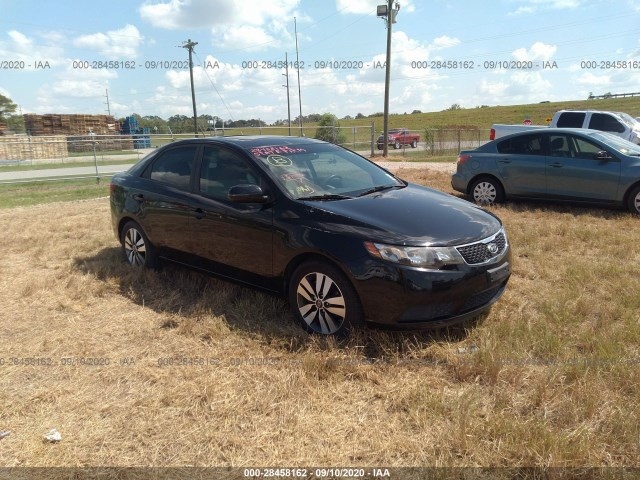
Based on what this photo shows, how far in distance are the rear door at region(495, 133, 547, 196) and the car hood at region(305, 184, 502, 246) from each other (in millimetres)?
4746

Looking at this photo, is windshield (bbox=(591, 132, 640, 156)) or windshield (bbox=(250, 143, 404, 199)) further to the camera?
windshield (bbox=(591, 132, 640, 156))

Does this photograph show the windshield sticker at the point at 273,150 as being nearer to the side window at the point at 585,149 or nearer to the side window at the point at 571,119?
the side window at the point at 585,149

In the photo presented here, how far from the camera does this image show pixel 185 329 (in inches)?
149

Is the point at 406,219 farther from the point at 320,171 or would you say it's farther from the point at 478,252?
the point at 320,171

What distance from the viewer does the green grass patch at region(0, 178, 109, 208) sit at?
1141 cm

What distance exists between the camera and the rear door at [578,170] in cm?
745

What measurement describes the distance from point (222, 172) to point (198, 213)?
1.47 ft

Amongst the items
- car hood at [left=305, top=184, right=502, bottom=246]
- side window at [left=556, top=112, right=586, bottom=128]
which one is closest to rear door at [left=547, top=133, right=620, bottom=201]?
car hood at [left=305, top=184, right=502, bottom=246]

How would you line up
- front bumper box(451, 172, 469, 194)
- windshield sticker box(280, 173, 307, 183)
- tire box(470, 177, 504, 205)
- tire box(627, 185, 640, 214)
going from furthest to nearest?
front bumper box(451, 172, 469, 194), tire box(470, 177, 504, 205), tire box(627, 185, 640, 214), windshield sticker box(280, 173, 307, 183)

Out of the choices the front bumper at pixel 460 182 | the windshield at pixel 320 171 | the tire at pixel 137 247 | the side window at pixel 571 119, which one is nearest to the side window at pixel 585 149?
the front bumper at pixel 460 182

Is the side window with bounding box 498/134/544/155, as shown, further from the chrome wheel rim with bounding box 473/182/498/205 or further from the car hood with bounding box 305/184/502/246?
the car hood with bounding box 305/184/502/246

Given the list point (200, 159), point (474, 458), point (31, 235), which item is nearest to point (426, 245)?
point (474, 458)

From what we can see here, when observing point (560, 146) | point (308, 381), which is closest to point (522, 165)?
point (560, 146)

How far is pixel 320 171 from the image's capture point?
4.29 m
